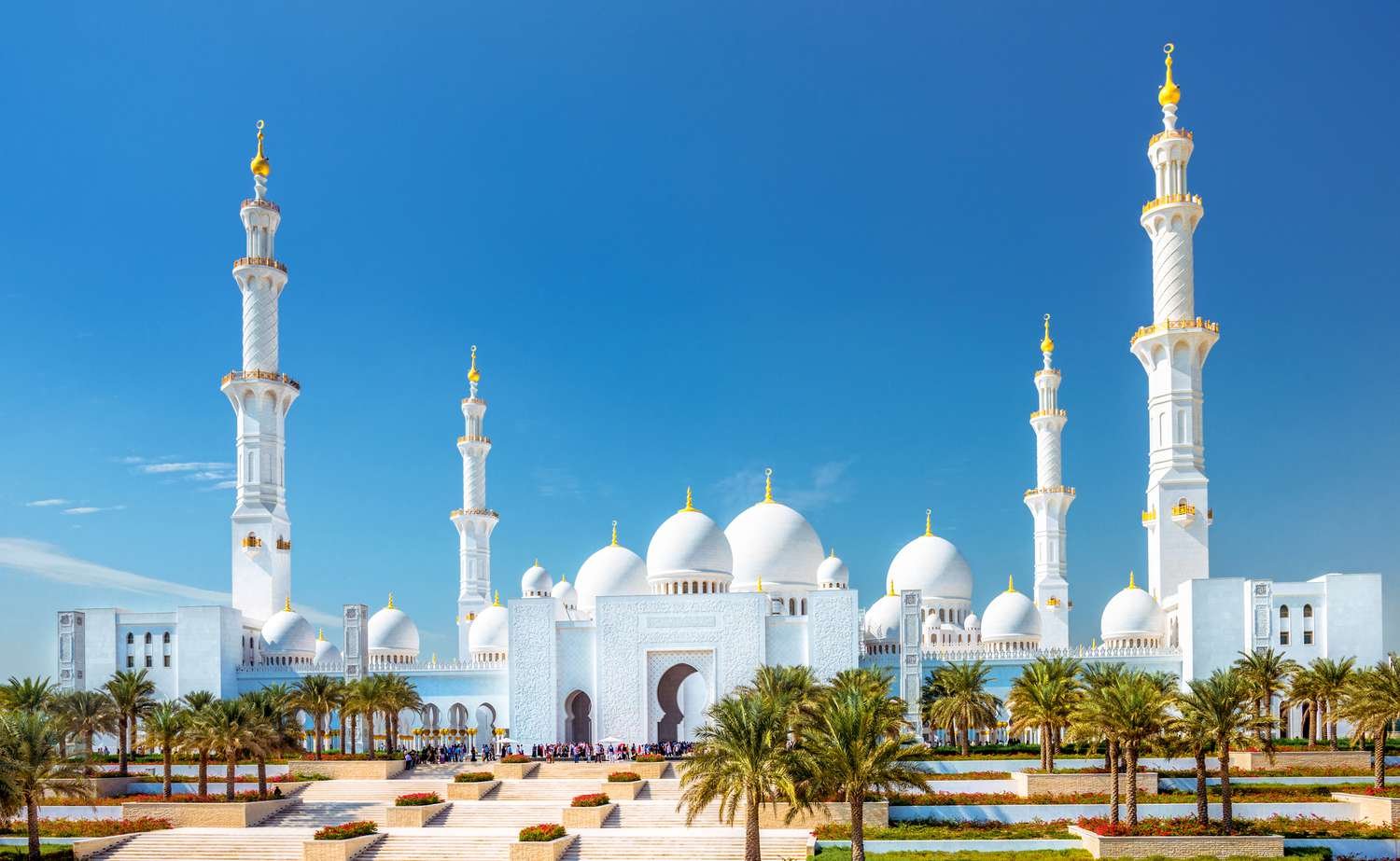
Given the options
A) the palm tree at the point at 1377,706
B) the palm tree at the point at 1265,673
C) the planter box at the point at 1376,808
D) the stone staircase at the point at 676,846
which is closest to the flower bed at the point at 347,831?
the stone staircase at the point at 676,846

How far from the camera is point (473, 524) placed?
55.4 m

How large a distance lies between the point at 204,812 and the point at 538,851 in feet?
31.3

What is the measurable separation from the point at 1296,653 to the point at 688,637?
1825 centimetres

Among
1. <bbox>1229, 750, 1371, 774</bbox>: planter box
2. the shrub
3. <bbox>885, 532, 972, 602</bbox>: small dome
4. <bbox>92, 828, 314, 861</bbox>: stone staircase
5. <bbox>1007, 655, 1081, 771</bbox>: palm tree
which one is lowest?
<bbox>92, 828, 314, 861</bbox>: stone staircase

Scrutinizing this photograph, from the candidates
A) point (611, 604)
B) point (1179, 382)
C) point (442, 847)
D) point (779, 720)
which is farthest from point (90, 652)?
point (1179, 382)

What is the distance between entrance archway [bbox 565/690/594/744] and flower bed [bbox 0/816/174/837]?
15.1 metres

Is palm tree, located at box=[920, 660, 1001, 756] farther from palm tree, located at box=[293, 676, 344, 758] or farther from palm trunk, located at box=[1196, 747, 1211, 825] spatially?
palm tree, located at box=[293, 676, 344, 758]

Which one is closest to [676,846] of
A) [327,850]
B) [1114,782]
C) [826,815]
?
[826,815]

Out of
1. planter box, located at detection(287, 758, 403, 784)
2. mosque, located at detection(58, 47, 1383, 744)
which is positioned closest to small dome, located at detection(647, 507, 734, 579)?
mosque, located at detection(58, 47, 1383, 744)

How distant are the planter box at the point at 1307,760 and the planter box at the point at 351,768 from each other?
22853mm

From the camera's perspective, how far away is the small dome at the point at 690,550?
44906 millimetres

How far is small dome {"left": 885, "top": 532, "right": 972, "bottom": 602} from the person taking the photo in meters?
51.7

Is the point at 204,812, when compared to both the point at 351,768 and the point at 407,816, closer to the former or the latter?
the point at 407,816

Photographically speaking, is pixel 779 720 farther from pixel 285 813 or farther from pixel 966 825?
pixel 285 813
